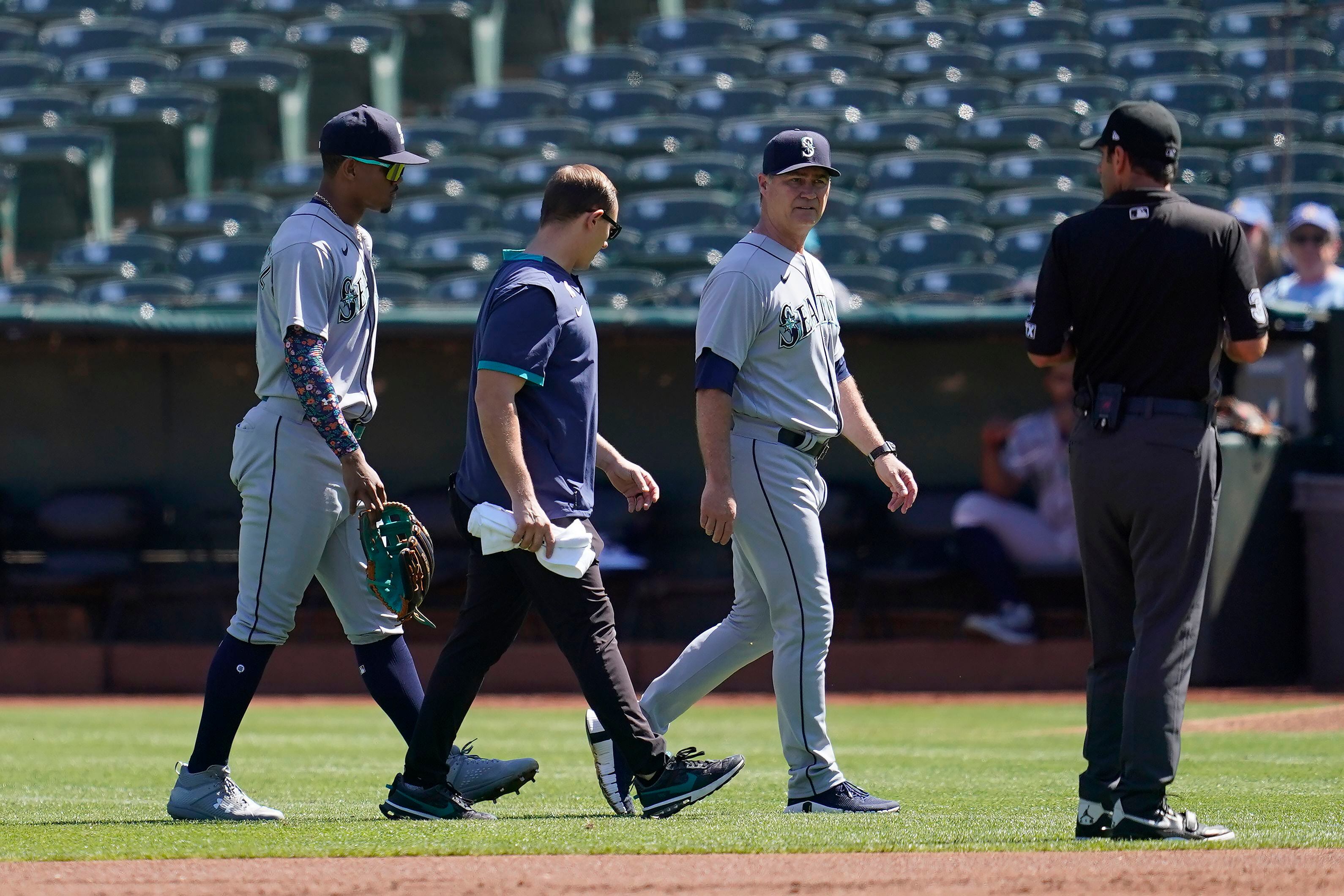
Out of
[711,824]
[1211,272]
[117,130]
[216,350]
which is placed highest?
[117,130]

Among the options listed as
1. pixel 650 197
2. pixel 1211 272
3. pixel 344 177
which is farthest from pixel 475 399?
pixel 650 197

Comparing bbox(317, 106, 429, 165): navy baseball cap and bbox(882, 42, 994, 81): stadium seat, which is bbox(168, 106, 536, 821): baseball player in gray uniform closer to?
bbox(317, 106, 429, 165): navy baseball cap

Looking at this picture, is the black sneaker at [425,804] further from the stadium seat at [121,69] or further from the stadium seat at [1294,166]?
the stadium seat at [121,69]

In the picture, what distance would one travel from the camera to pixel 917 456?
9.90 m

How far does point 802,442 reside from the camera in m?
4.48

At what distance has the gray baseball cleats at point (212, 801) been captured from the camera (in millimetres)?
4352

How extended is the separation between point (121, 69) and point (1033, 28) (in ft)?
26.3

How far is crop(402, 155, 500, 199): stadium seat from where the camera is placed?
13398 millimetres

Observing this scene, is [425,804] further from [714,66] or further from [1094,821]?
[714,66]

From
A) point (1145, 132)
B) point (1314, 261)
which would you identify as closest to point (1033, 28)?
point (1314, 261)

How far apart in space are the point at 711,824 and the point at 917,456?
5.92m

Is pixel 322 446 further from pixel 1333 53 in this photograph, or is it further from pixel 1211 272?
pixel 1333 53

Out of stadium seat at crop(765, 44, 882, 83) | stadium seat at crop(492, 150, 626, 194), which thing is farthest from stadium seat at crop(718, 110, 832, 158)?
stadium seat at crop(765, 44, 882, 83)

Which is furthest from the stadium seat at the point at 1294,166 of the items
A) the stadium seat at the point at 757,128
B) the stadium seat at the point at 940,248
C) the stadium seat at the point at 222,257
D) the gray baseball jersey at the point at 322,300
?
the gray baseball jersey at the point at 322,300
